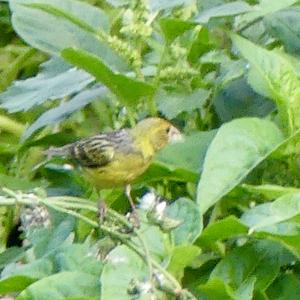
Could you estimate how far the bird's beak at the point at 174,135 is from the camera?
60.9 inches

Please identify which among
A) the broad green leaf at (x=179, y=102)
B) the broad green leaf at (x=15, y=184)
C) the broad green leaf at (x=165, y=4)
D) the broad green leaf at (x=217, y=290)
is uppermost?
the broad green leaf at (x=165, y=4)

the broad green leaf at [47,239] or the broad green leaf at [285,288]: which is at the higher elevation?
the broad green leaf at [285,288]

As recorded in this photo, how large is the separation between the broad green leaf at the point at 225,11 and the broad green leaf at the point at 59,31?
6.5 inches

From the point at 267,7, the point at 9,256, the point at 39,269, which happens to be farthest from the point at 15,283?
the point at 267,7

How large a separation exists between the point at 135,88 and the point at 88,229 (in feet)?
0.68

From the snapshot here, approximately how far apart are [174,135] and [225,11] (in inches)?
6.9

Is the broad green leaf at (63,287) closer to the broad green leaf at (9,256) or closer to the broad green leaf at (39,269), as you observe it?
the broad green leaf at (39,269)

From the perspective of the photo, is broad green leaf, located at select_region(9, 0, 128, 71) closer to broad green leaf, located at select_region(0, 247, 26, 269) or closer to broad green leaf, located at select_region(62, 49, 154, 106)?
broad green leaf, located at select_region(62, 49, 154, 106)

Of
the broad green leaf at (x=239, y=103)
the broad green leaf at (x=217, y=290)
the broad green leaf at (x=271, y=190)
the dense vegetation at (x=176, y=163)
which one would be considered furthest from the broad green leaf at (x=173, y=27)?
the broad green leaf at (x=217, y=290)

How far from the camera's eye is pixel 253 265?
136 cm

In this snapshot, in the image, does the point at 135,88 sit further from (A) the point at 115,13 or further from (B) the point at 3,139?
(B) the point at 3,139

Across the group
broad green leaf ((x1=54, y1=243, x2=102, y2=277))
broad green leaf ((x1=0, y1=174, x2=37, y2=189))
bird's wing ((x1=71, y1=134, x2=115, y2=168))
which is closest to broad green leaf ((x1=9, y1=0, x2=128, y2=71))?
bird's wing ((x1=71, y1=134, x2=115, y2=168))

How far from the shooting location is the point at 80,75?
5.44 ft

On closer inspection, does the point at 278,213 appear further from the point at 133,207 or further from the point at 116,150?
the point at 116,150
